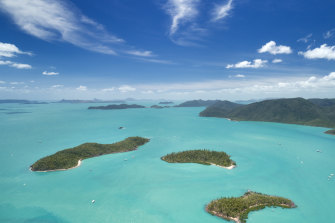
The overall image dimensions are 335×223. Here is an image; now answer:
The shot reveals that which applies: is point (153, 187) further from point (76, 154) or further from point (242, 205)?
point (76, 154)

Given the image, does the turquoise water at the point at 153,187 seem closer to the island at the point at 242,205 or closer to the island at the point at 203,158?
the island at the point at 242,205

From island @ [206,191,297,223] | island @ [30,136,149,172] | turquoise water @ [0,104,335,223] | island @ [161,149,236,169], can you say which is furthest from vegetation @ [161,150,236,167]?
island @ [30,136,149,172]

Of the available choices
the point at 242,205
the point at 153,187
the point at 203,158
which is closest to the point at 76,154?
the point at 153,187

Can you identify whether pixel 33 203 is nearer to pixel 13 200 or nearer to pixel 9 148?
pixel 13 200

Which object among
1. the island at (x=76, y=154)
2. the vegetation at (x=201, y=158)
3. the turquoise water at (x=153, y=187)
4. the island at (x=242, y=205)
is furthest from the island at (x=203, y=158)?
the island at (x=76, y=154)

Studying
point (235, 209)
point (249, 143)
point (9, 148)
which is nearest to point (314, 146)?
point (249, 143)

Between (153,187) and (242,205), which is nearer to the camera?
(242,205)
